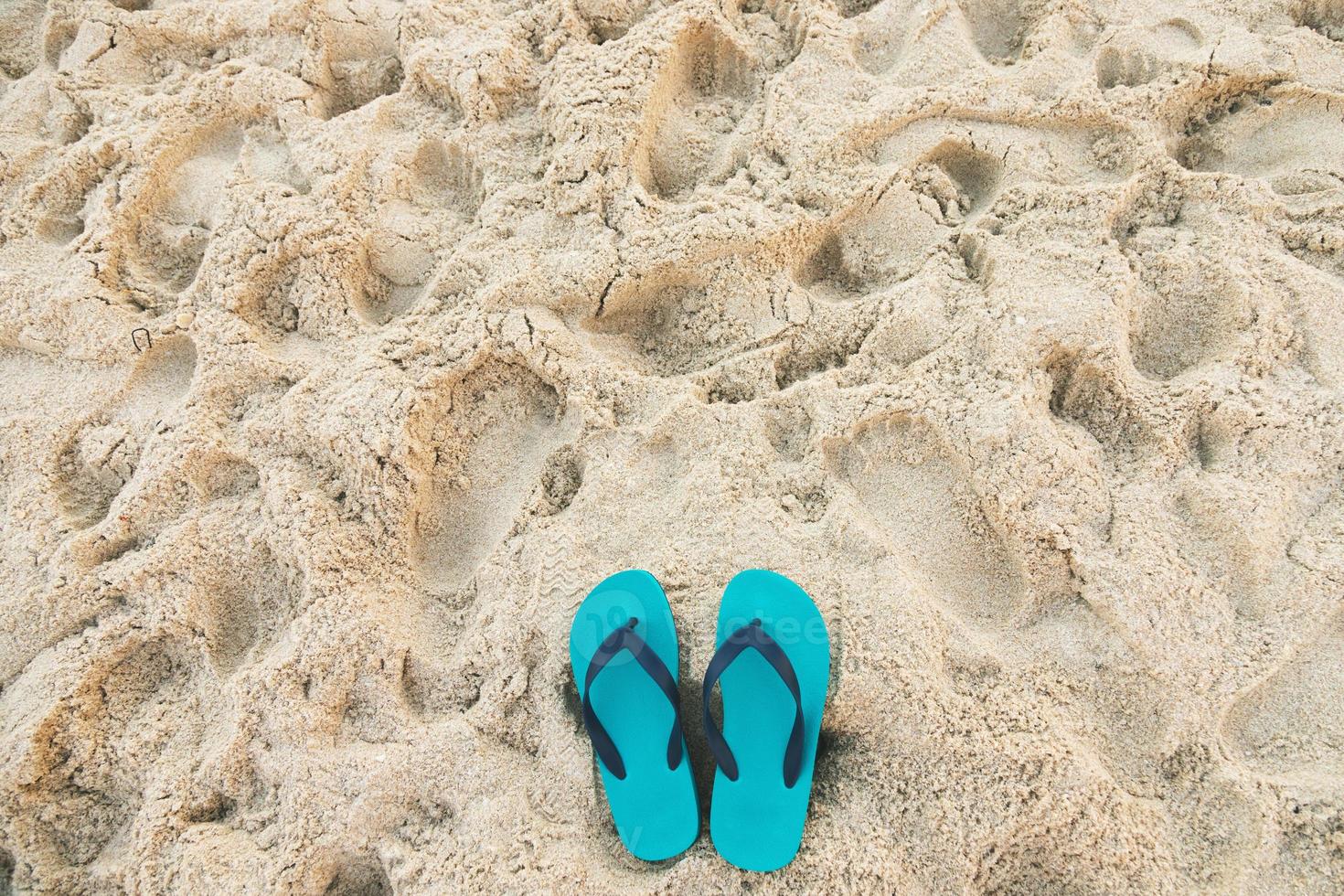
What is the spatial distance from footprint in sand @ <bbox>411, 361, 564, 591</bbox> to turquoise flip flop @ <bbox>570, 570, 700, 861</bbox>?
358mm

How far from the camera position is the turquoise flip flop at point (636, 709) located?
4.90 ft

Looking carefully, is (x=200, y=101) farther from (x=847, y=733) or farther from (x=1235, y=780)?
(x=1235, y=780)

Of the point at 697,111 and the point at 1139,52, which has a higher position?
the point at 1139,52

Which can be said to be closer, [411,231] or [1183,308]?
[1183,308]

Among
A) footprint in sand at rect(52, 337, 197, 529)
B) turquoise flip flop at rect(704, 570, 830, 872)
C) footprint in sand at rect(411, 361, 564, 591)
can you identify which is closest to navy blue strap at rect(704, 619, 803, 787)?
turquoise flip flop at rect(704, 570, 830, 872)

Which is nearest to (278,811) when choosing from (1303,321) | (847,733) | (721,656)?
(721,656)

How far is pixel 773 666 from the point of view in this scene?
1511mm

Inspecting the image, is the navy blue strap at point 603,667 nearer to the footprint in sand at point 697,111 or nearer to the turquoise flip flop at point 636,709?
the turquoise flip flop at point 636,709

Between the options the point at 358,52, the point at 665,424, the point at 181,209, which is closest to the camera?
the point at 665,424

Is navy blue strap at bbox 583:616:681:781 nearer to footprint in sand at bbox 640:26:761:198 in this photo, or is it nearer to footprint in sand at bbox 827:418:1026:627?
footprint in sand at bbox 827:418:1026:627

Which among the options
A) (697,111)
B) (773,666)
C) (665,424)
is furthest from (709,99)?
(773,666)

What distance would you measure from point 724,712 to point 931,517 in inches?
25.7

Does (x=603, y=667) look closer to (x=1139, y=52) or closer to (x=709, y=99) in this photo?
(x=709, y=99)

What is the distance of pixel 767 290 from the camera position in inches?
79.0
